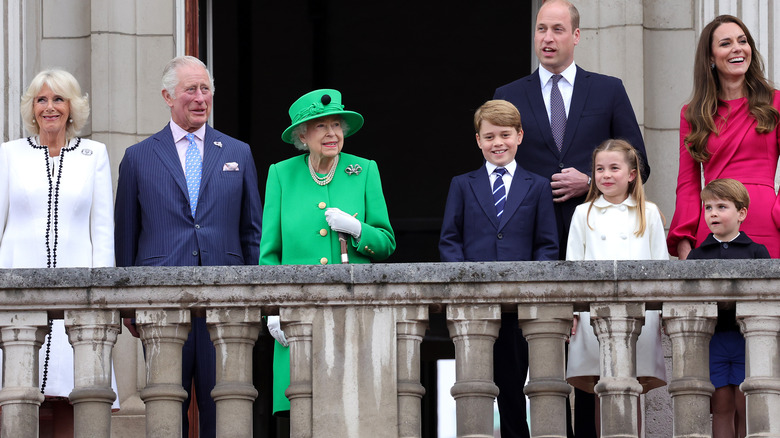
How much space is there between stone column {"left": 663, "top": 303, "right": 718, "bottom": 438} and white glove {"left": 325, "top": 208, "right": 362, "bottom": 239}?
137 centimetres

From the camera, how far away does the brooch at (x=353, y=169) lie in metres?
7.36

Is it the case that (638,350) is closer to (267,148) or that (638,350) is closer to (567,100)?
(567,100)

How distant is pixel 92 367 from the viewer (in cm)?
650

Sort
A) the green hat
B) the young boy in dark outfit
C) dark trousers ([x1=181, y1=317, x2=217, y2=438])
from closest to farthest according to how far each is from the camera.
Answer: the young boy in dark outfit < dark trousers ([x1=181, y1=317, x2=217, y2=438]) < the green hat

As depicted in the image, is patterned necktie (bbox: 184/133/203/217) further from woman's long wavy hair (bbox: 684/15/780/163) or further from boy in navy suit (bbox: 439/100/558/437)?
woman's long wavy hair (bbox: 684/15/780/163)

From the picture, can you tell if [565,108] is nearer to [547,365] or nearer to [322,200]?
[322,200]

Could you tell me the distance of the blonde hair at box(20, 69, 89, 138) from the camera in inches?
289

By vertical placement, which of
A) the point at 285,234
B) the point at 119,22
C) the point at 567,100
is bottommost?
the point at 285,234

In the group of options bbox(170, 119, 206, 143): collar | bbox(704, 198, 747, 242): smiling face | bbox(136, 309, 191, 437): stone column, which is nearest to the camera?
bbox(136, 309, 191, 437): stone column

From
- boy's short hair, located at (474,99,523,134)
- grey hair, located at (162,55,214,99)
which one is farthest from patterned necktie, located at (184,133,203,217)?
boy's short hair, located at (474,99,523,134)

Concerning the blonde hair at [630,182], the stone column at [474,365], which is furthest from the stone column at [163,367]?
the blonde hair at [630,182]

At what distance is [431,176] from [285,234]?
360 inches

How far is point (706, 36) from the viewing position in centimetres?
754

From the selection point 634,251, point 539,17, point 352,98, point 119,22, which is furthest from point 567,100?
point 352,98
